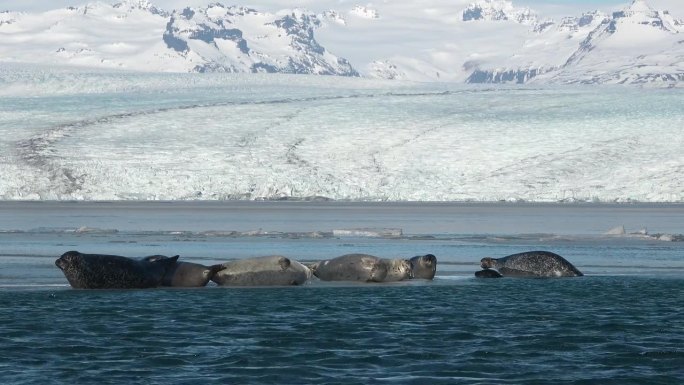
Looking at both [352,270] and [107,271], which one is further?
[352,270]

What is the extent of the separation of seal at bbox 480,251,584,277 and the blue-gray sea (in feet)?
1.49

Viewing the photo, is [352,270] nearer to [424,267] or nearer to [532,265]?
[424,267]

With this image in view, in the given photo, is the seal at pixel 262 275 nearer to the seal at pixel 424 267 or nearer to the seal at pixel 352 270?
the seal at pixel 352 270

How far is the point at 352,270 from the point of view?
46.9ft

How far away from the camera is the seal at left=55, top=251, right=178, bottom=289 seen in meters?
12.8

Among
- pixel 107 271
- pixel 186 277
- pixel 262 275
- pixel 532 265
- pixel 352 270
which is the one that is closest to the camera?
pixel 107 271

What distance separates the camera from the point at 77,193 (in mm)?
35094

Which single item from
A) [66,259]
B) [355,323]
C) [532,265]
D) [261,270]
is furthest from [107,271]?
[532,265]

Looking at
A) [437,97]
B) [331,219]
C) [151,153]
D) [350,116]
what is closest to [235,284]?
[331,219]

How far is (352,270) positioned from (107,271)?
9.68 feet

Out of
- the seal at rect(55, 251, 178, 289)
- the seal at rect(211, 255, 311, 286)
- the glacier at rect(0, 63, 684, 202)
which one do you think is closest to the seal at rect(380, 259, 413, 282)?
the seal at rect(211, 255, 311, 286)

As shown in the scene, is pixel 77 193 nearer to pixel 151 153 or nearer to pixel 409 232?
pixel 151 153

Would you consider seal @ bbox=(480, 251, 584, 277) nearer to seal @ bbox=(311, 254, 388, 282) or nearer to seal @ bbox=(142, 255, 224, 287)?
seal @ bbox=(311, 254, 388, 282)

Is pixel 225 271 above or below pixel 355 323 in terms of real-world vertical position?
above
